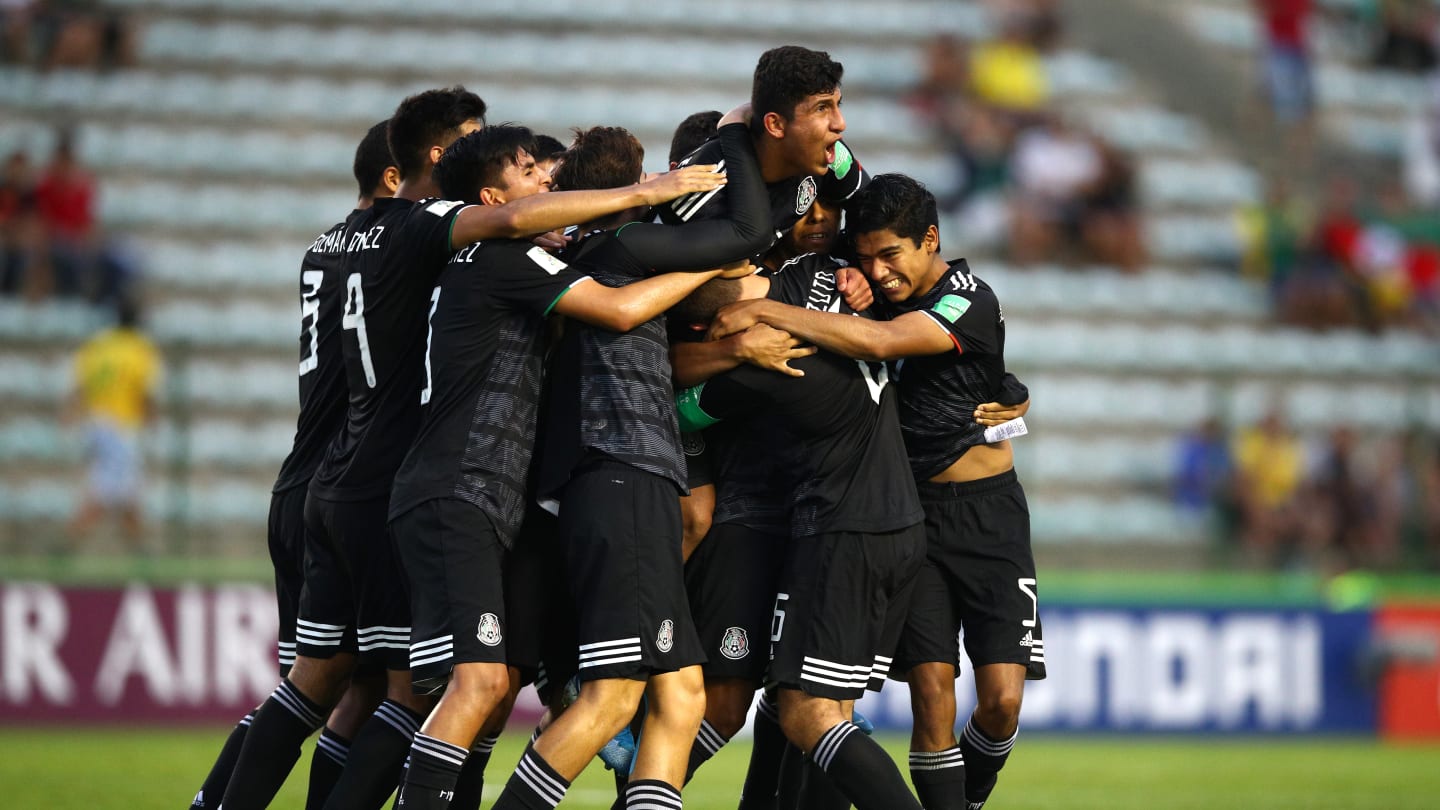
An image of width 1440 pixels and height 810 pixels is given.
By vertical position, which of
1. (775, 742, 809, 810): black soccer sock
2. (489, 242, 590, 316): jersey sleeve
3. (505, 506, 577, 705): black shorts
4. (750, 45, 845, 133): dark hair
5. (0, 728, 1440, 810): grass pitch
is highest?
(750, 45, 845, 133): dark hair

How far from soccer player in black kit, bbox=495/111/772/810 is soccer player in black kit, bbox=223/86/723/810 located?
0.21 metres

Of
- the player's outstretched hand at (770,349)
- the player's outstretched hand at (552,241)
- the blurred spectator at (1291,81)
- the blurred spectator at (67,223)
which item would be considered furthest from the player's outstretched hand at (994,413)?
the blurred spectator at (1291,81)

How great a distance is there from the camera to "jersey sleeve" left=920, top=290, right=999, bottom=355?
23.2 ft

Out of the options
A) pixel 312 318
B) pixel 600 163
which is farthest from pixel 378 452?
pixel 600 163

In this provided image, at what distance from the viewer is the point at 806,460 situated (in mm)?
6988

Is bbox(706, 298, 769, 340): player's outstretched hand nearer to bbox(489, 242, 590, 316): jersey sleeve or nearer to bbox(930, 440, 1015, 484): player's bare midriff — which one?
bbox(489, 242, 590, 316): jersey sleeve

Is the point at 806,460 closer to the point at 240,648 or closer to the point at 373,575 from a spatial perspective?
the point at 373,575

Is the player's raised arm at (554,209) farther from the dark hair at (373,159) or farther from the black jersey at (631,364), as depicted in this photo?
the dark hair at (373,159)

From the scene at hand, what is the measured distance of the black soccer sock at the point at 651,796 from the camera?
251 inches

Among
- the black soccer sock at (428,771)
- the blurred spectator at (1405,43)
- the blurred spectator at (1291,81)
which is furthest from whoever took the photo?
the blurred spectator at (1405,43)

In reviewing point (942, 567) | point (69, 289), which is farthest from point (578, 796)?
point (69, 289)

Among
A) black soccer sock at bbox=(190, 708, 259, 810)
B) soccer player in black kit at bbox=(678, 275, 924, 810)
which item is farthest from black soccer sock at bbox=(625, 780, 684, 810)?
black soccer sock at bbox=(190, 708, 259, 810)

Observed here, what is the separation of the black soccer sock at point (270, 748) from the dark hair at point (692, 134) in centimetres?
248

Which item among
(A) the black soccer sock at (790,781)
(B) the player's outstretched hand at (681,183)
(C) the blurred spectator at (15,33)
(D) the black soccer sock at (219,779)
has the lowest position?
(A) the black soccer sock at (790,781)
